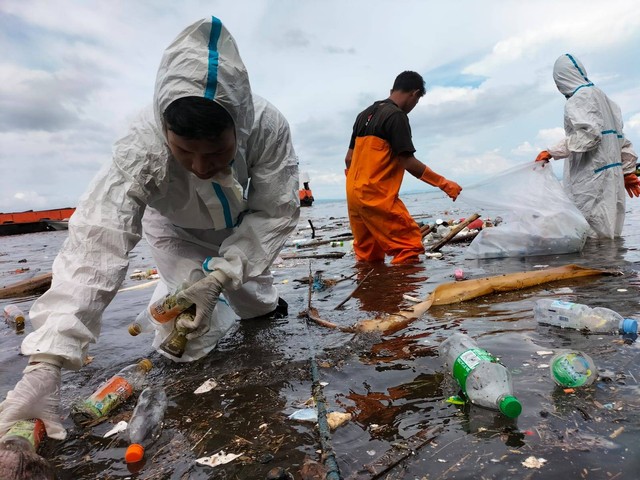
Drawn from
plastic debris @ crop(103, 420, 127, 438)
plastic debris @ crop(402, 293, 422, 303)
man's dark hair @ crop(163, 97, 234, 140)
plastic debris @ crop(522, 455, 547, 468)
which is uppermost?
man's dark hair @ crop(163, 97, 234, 140)


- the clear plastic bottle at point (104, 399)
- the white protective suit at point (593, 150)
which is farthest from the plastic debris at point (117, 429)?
the white protective suit at point (593, 150)

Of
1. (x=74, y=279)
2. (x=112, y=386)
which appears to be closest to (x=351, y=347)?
(x=112, y=386)

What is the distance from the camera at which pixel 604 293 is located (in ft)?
9.58

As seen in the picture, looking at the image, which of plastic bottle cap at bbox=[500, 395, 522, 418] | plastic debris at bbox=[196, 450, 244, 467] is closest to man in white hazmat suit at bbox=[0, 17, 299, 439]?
plastic debris at bbox=[196, 450, 244, 467]

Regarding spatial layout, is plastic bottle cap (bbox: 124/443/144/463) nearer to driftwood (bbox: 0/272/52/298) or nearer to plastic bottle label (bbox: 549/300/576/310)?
plastic bottle label (bbox: 549/300/576/310)

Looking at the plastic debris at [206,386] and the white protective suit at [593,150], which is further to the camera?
the white protective suit at [593,150]

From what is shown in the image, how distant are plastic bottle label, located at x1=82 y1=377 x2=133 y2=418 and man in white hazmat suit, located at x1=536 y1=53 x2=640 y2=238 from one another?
5.09 m

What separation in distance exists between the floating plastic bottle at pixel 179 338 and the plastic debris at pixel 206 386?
352 millimetres

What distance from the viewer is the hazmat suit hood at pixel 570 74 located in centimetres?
571

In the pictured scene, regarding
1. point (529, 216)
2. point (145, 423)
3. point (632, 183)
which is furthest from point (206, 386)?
point (632, 183)

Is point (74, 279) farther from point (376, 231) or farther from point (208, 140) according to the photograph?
point (376, 231)

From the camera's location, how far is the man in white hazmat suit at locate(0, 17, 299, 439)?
180 cm

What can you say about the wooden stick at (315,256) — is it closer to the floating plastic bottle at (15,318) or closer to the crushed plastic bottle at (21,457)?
the floating plastic bottle at (15,318)

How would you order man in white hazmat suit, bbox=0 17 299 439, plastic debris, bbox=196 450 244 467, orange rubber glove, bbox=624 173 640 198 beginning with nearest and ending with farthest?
plastic debris, bbox=196 450 244 467 < man in white hazmat suit, bbox=0 17 299 439 < orange rubber glove, bbox=624 173 640 198
